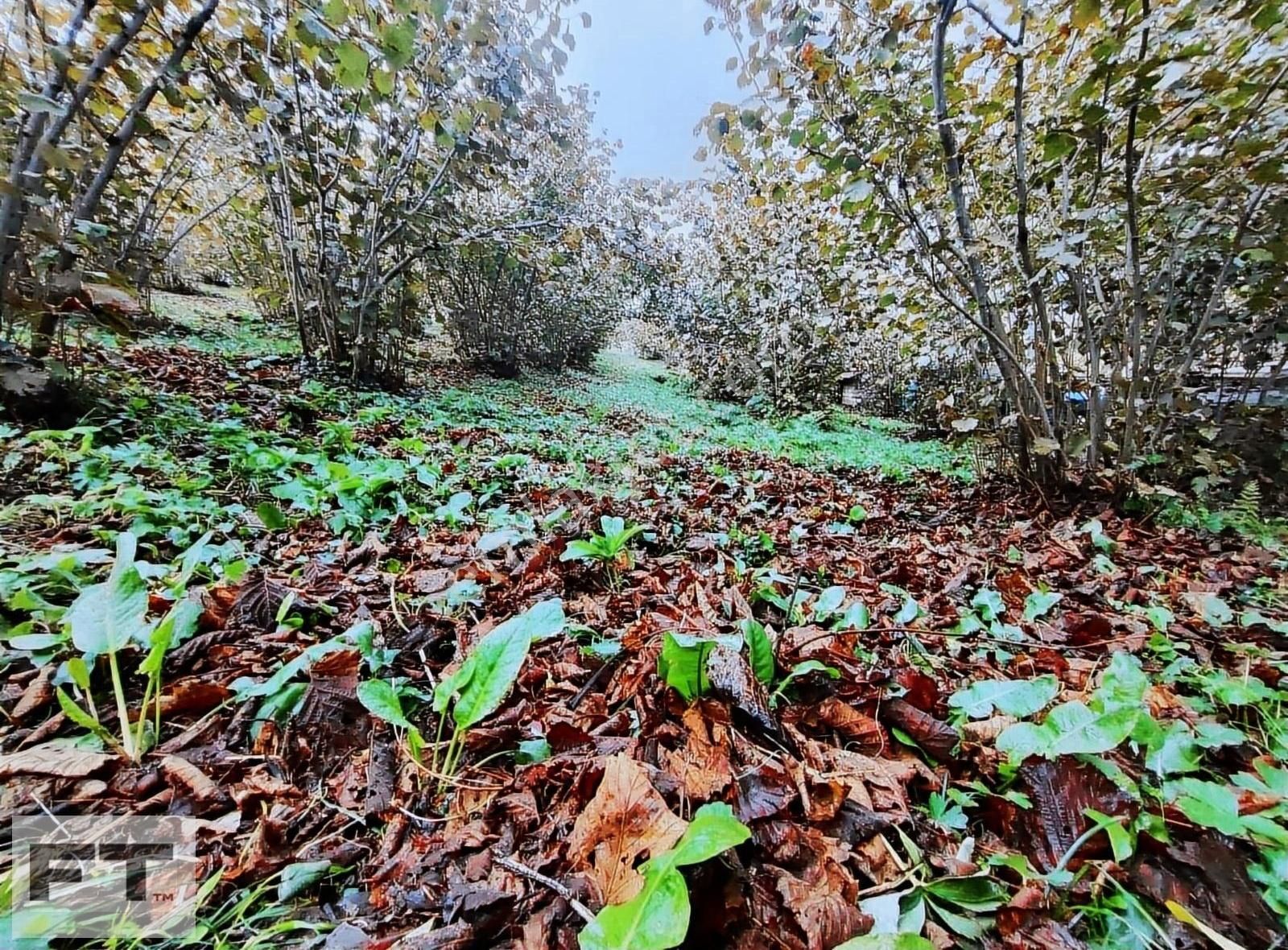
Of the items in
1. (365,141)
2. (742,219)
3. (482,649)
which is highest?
(742,219)

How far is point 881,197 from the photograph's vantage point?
2711mm

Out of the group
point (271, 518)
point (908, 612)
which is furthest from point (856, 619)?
Result: point (271, 518)

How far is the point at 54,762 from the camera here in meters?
0.73

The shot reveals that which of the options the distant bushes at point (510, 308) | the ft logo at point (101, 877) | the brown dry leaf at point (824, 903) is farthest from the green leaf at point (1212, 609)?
the distant bushes at point (510, 308)

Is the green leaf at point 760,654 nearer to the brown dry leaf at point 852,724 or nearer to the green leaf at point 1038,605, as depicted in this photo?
the brown dry leaf at point 852,724

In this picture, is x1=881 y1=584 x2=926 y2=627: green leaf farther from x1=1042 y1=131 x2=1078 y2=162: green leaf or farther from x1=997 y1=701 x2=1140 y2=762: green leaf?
x1=1042 y1=131 x2=1078 y2=162: green leaf

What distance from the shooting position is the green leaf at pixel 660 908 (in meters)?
0.48

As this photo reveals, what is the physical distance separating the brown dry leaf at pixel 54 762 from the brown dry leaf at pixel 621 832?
0.68 meters

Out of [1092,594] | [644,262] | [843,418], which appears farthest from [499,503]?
[843,418]

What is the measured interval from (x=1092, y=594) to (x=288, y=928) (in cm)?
208

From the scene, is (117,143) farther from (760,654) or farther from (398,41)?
(760,654)

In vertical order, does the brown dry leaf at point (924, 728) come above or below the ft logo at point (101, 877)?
above

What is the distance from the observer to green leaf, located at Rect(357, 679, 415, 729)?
2.61ft

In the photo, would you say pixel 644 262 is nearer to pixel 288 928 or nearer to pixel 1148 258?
pixel 1148 258
